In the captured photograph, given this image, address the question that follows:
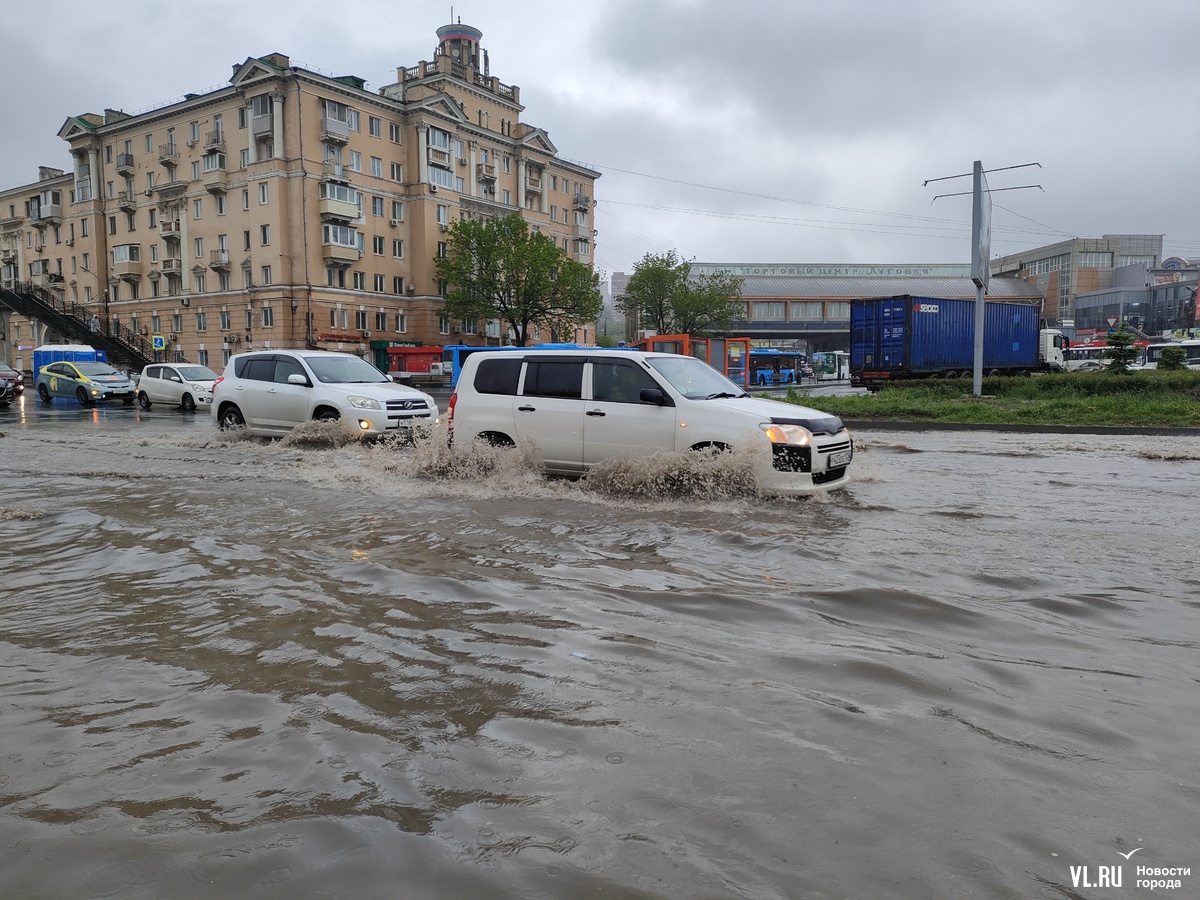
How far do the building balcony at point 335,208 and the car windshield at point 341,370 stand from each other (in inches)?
1710

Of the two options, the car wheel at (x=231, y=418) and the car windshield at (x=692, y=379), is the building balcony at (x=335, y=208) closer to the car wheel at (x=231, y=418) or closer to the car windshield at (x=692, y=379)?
the car wheel at (x=231, y=418)

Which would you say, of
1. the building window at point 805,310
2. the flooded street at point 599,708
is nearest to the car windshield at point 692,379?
the flooded street at point 599,708

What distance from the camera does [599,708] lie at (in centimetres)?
336

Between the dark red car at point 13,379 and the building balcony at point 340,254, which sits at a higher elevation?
the building balcony at point 340,254

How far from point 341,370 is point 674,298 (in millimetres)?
57224

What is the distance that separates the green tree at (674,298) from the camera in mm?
69938

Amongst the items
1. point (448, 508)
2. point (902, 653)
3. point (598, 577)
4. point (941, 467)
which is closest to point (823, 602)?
point (902, 653)

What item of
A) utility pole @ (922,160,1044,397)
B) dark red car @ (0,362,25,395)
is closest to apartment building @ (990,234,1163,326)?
utility pole @ (922,160,1044,397)

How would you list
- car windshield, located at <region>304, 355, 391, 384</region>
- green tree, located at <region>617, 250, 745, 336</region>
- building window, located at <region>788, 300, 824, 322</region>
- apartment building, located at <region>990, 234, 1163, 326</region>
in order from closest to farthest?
car windshield, located at <region>304, 355, 391, 384</region> → green tree, located at <region>617, 250, 745, 336</region> → building window, located at <region>788, 300, 824, 322</region> → apartment building, located at <region>990, 234, 1163, 326</region>

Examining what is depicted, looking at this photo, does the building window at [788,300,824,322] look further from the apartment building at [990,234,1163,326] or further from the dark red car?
the dark red car

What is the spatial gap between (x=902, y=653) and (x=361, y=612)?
9.52 feet

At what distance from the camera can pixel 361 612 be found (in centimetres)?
471

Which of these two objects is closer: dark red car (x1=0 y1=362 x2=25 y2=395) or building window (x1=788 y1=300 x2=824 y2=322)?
dark red car (x1=0 y1=362 x2=25 y2=395)

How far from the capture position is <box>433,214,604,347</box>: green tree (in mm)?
57094
